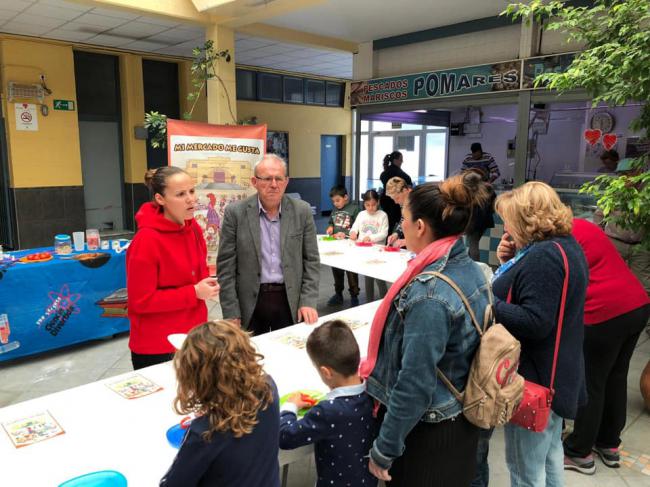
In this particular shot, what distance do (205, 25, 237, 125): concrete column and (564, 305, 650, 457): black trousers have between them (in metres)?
4.89

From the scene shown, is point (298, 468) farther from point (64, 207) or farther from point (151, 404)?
point (64, 207)

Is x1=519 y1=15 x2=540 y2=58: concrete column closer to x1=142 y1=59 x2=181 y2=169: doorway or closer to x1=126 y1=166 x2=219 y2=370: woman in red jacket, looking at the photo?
x1=126 y1=166 x2=219 y2=370: woman in red jacket

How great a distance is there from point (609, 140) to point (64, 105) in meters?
8.71

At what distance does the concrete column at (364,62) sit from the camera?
7.34 metres

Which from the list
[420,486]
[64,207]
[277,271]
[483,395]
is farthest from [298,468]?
[64,207]

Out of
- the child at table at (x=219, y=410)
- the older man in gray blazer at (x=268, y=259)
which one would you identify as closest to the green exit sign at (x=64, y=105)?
the older man in gray blazer at (x=268, y=259)

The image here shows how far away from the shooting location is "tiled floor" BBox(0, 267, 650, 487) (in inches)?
101

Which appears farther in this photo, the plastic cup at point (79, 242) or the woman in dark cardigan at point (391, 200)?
the woman in dark cardigan at point (391, 200)

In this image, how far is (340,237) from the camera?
5.49 meters

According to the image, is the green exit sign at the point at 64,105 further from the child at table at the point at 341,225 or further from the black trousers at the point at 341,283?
the black trousers at the point at 341,283

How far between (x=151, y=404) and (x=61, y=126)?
7.14m

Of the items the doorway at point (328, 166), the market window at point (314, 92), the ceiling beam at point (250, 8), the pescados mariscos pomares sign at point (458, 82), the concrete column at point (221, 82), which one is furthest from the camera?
the doorway at point (328, 166)

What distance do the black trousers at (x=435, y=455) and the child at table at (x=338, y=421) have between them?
0.13 m

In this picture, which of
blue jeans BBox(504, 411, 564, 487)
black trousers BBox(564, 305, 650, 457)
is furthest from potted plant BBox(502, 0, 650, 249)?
blue jeans BBox(504, 411, 564, 487)
